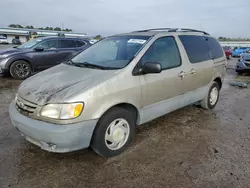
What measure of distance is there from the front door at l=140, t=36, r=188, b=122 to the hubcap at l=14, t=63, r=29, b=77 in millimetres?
6460

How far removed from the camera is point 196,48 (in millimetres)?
4465

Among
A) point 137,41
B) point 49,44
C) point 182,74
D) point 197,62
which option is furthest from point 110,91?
point 49,44

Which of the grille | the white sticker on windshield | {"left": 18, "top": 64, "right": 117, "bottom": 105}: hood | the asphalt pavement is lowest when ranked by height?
the asphalt pavement

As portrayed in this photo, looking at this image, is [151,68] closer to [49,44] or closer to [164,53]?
[164,53]

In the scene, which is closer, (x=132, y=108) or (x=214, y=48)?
(x=132, y=108)

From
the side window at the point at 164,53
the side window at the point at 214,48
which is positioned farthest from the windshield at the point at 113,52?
the side window at the point at 214,48

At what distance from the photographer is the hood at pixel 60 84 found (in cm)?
269

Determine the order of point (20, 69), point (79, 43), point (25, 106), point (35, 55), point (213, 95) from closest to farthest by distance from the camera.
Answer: point (25, 106) < point (213, 95) < point (20, 69) < point (35, 55) < point (79, 43)

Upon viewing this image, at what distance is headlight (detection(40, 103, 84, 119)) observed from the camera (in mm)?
2580

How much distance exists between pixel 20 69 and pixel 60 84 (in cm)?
640

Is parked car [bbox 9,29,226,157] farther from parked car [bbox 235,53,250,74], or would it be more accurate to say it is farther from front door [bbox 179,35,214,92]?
parked car [bbox 235,53,250,74]

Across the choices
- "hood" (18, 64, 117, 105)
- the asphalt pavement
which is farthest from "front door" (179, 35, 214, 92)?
"hood" (18, 64, 117, 105)

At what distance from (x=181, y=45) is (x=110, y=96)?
1930mm

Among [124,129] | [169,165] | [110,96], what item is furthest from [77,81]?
[169,165]
